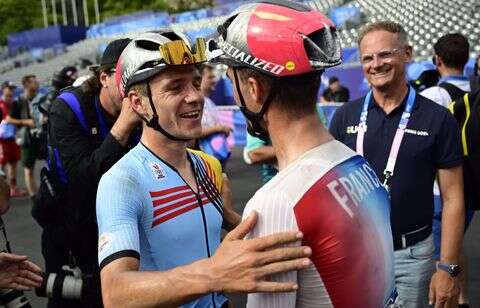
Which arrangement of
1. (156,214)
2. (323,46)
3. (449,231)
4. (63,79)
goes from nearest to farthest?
1. (323,46)
2. (156,214)
3. (449,231)
4. (63,79)

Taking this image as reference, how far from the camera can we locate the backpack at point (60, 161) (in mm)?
3145

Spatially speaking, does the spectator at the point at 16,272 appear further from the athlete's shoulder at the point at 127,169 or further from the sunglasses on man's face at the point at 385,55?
the sunglasses on man's face at the point at 385,55

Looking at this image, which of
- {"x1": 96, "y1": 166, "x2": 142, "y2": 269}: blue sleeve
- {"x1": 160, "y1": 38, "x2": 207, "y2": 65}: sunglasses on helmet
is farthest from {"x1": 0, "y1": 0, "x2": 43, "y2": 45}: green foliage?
{"x1": 96, "y1": 166, "x2": 142, "y2": 269}: blue sleeve

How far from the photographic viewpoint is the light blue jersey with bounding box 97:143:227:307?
1881 mm

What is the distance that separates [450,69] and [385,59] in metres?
1.68

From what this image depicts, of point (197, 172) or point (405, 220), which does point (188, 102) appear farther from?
point (405, 220)

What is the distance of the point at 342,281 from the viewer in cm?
147

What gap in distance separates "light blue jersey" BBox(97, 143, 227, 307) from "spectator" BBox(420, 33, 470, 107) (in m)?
2.65

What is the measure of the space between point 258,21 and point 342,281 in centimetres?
68

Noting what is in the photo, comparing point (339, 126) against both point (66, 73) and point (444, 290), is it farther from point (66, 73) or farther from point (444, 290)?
point (66, 73)

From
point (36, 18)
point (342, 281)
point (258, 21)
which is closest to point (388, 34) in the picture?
point (258, 21)

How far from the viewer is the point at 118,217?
187 centimetres

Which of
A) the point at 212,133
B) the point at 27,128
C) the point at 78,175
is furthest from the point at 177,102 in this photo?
the point at 27,128

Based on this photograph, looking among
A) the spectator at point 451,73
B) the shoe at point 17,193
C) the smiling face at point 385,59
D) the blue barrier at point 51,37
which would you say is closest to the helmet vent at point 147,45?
the smiling face at point 385,59
